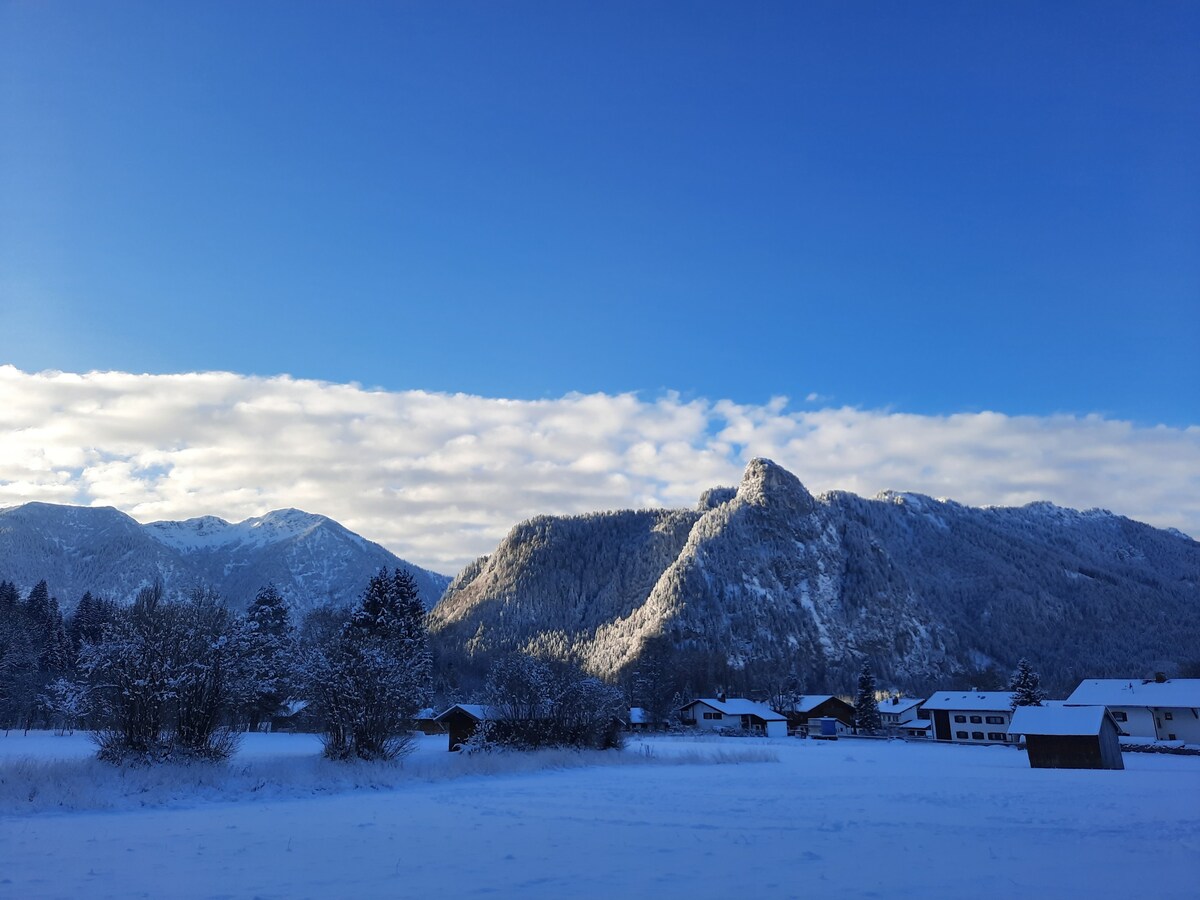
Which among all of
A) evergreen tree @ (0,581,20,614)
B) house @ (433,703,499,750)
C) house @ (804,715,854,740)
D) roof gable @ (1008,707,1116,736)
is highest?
evergreen tree @ (0,581,20,614)

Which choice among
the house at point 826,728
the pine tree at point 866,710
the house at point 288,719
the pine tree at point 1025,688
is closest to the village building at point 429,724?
the house at point 288,719

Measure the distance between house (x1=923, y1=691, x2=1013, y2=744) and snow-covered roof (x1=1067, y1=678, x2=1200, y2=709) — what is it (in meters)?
11.5

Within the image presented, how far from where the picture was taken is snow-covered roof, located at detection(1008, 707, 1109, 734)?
4169 cm

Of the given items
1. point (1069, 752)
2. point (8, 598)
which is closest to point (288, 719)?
point (8, 598)

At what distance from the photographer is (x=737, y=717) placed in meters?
98.4

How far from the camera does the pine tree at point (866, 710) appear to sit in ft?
306

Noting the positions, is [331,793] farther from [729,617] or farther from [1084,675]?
[1084,675]

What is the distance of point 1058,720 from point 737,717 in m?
59.1

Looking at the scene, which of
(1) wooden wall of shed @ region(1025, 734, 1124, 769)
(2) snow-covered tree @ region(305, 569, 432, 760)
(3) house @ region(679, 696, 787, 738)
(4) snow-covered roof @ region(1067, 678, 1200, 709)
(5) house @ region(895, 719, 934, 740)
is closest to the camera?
(2) snow-covered tree @ region(305, 569, 432, 760)

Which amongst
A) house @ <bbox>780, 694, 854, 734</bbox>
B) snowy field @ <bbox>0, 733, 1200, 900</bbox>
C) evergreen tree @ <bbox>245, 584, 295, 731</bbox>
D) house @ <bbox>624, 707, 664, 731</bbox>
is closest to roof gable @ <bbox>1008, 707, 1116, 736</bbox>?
snowy field @ <bbox>0, 733, 1200, 900</bbox>

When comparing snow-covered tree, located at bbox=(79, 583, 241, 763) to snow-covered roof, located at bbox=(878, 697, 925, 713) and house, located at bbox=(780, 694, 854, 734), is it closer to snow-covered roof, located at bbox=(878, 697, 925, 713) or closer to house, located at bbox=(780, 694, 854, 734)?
house, located at bbox=(780, 694, 854, 734)

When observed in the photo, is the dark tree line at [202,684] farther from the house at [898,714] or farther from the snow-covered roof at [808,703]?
the house at [898,714]

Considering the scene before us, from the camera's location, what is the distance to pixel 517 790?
2766 cm

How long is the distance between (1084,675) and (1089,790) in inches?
6560
